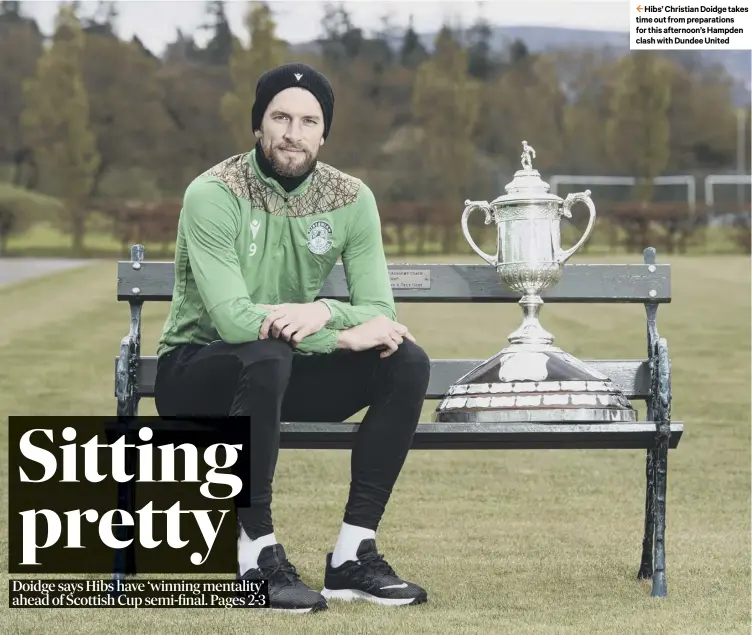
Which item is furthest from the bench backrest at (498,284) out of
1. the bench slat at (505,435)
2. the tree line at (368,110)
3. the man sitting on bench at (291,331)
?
the tree line at (368,110)

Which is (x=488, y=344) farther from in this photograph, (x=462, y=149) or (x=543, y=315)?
(x=462, y=149)

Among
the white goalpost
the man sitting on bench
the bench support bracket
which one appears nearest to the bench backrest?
the bench support bracket

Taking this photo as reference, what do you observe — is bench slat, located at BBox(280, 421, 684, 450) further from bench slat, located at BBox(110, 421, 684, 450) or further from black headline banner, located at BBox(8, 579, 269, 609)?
black headline banner, located at BBox(8, 579, 269, 609)

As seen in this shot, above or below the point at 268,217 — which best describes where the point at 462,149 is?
above

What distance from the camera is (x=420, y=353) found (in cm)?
350

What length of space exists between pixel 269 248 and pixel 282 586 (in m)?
0.81

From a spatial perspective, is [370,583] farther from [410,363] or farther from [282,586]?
[410,363]

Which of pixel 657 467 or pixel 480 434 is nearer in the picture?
pixel 480 434

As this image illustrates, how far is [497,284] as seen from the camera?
164 inches

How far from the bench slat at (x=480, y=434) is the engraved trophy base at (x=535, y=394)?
0.05 meters

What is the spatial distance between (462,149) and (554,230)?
3245 centimetres

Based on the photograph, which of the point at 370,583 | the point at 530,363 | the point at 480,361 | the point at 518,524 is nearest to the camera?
the point at 370,583

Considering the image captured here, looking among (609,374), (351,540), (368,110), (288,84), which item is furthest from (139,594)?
(368,110)

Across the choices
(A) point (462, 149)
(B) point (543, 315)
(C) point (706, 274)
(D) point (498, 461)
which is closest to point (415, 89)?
(A) point (462, 149)
